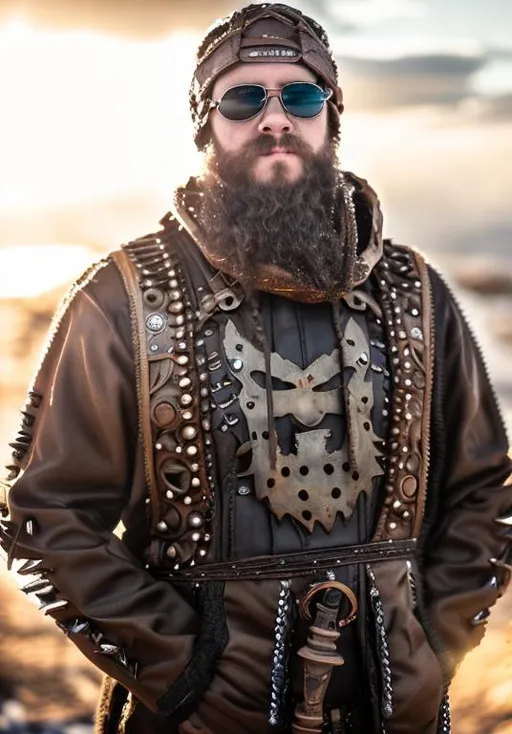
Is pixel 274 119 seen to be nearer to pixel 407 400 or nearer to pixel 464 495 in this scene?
pixel 407 400

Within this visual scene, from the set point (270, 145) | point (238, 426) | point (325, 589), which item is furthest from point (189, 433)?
point (270, 145)

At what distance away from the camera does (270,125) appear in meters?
2.42

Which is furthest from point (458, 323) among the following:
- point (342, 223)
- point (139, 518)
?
point (139, 518)

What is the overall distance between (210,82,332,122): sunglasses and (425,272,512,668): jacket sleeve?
578mm

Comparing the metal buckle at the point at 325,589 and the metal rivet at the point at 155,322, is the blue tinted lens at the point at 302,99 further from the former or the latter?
the metal buckle at the point at 325,589

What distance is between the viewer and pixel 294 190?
8.21ft

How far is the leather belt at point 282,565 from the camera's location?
2.38 m

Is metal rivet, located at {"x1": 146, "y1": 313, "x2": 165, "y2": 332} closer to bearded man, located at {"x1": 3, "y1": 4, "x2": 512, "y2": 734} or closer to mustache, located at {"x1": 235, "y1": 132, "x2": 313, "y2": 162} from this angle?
bearded man, located at {"x1": 3, "y1": 4, "x2": 512, "y2": 734}

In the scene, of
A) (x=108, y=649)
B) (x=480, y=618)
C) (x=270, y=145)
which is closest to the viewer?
(x=108, y=649)

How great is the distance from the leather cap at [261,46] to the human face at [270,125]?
0.02 metres

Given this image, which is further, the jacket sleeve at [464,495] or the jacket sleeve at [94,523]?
the jacket sleeve at [464,495]

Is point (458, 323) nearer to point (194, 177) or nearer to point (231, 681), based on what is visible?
point (194, 177)

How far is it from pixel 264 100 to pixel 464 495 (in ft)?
3.54

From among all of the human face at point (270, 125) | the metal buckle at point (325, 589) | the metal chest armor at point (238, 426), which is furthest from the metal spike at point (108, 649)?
the human face at point (270, 125)
